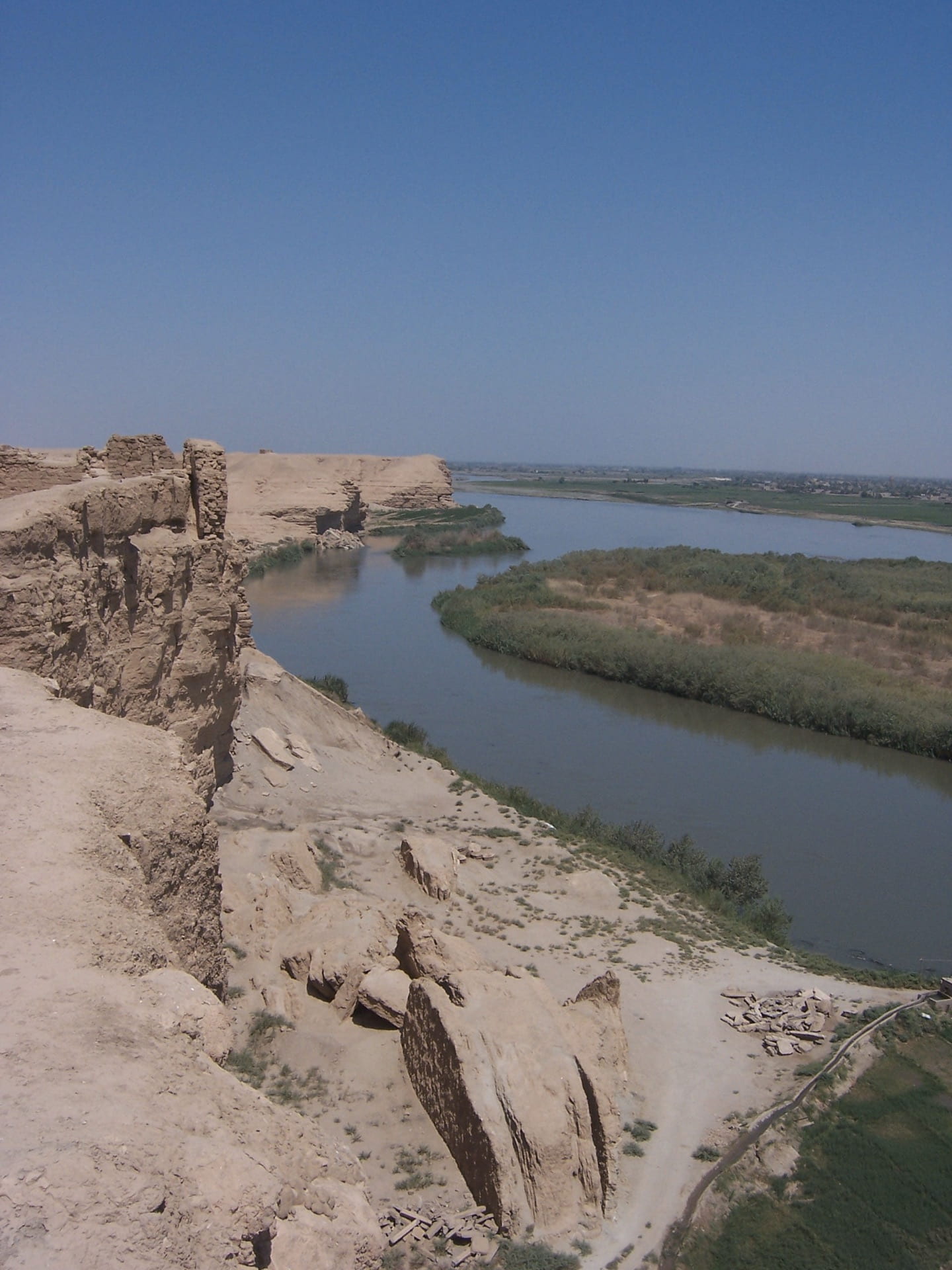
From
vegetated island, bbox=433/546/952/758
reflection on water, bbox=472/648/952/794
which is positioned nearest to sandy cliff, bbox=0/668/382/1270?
reflection on water, bbox=472/648/952/794

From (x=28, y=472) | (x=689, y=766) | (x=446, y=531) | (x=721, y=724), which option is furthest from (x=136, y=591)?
(x=446, y=531)

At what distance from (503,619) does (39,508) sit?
87.5 ft

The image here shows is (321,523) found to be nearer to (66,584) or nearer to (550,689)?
(550,689)

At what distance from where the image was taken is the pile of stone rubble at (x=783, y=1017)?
29.0 ft

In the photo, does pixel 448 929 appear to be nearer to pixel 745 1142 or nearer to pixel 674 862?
pixel 745 1142

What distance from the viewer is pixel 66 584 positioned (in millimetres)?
6289

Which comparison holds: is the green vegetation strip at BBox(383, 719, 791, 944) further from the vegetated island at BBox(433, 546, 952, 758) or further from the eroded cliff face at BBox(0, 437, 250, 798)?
the vegetated island at BBox(433, 546, 952, 758)

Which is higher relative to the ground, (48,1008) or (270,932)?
(48,1008)

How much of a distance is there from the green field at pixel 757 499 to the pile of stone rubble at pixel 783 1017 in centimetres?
8564

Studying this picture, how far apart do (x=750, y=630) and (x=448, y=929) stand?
24.1 m

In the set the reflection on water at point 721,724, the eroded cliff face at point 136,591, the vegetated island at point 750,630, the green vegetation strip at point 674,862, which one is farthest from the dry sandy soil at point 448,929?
the vegetated island at point 750,630

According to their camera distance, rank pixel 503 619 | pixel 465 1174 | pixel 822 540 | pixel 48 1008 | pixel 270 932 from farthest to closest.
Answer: pixel 822 540, pixel 503 619, pixel 270 932, pixel 465 1174, pixel 48 1008

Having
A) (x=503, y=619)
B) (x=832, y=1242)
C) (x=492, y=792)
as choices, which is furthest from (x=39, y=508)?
(x=503, y=619)

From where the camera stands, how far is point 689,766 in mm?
19781
